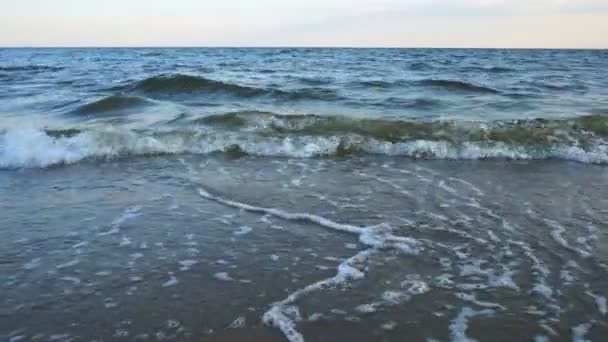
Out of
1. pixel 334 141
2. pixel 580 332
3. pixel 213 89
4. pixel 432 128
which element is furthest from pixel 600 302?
→ pixel 213 89

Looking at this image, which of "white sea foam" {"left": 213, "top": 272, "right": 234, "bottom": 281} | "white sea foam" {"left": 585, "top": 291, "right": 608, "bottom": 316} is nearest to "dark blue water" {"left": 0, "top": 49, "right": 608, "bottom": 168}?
"white sea foam" {"left": 213, "top": 272, "right": 234, "bottom": 281}

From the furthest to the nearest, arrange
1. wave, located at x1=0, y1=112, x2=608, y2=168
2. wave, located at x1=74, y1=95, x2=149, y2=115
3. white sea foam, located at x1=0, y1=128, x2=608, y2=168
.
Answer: wave, located at x1=74, y1=95, x2=149, y2=115 → wave, located at x1=0, y1=112, x2=608, y2=168 → white sea foam, located at x1=0, y1=128, x2=608, y2=168

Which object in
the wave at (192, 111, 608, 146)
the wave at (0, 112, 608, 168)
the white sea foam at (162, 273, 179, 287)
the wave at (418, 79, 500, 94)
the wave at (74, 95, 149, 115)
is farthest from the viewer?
the wave at (418, 79, 500, 94)

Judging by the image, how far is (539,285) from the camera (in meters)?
4.11

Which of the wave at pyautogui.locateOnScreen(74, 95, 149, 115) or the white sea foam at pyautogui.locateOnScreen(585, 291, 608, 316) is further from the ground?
the wave at pyautogui.locateOnScreen(74, 95, 149, 115)

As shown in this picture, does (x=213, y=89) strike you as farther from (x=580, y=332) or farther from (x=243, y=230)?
(x=580, y=332)

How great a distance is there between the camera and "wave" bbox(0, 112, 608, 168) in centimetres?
886

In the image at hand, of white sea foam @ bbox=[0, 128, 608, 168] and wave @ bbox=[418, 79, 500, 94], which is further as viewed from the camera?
wave @ bbox=[418, 79, 500, 94]

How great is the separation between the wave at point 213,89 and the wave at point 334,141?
4.91m

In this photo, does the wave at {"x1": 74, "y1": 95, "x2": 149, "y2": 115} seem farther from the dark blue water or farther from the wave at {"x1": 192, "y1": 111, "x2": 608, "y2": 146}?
the wave at {"x1": 192, "y1": 111, "x2": 608, "y2": 146}

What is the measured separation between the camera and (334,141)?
9586mm

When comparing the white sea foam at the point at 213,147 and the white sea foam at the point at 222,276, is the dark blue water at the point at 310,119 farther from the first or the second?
the white sea foam at the point at 222,276

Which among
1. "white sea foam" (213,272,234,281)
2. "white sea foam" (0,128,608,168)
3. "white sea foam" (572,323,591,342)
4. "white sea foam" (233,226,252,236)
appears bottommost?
"white sea foam" (213,272,234,281)

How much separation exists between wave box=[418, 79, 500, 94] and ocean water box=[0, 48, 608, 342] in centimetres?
505
